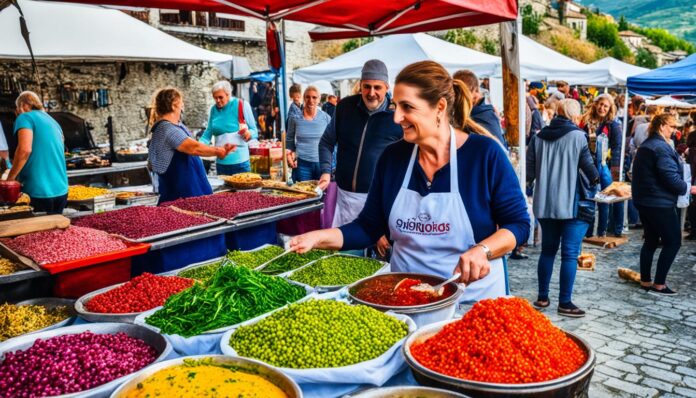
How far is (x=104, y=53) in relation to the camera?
8.64 meters

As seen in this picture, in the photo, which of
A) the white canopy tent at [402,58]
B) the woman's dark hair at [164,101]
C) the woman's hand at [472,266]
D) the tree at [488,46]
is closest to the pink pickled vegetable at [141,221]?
the woman's dark hair at [164,101]

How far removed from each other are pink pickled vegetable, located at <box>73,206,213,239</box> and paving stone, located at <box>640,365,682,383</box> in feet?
11.7

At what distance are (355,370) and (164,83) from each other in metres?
21.3

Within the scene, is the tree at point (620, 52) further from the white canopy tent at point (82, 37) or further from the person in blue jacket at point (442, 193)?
the person in blue jacket at point (442, 193)

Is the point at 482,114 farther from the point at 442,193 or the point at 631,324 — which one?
the point at 442,193

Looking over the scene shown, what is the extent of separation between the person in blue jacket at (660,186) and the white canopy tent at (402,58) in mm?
5246

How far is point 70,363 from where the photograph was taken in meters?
1.88

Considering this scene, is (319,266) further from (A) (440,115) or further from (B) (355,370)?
(B) (355,370)

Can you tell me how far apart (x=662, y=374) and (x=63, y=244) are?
4369mm

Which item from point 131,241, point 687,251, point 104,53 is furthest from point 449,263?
point 104,53

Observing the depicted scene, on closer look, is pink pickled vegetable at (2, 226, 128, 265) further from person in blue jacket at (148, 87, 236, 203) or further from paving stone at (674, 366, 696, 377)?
paving stone at (674, 366, 696, 377)

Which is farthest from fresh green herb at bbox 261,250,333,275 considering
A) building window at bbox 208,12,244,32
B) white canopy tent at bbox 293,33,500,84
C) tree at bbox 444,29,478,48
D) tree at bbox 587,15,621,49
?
tree at bbox 587,15,621,49

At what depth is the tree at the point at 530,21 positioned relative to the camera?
55.8 metres

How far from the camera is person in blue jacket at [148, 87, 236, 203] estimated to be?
502cm
